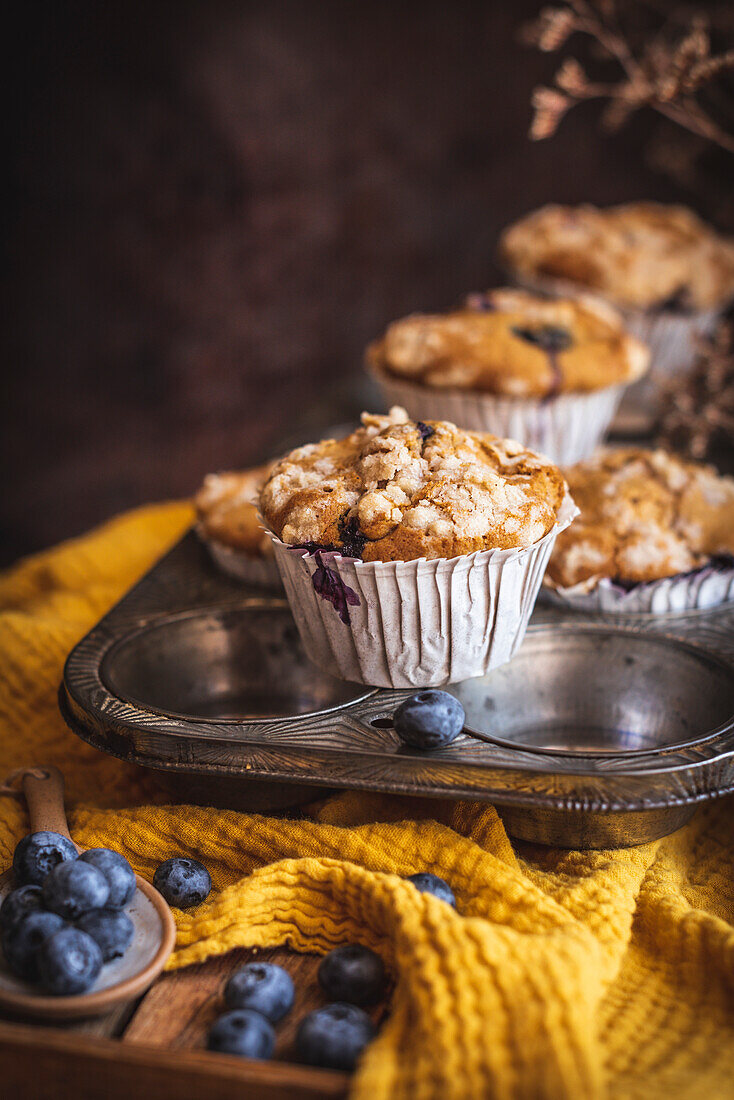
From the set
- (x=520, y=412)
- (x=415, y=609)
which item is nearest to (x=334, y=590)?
(x=415, y=609)

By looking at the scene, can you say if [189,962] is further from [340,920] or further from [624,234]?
[624,234]

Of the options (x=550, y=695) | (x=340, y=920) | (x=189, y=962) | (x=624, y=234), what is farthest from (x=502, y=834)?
(x=624, y=234)

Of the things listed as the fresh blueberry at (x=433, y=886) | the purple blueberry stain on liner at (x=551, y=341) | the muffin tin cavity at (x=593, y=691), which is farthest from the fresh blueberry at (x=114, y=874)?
the purple blueberry stain on liner at (x=551, y=341)

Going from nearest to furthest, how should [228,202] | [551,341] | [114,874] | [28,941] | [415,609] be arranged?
1. [28,941]
2. [114,874]
3. [415,609]
4. [551,341]
5. [228,202]

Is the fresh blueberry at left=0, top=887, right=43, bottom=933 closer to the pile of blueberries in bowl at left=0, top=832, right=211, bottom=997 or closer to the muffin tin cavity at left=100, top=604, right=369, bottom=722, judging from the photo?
the pile of blueberries in bowl at left=0, top=832, right=211, bottom=997

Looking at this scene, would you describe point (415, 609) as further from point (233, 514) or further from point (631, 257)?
point (631, 257)
